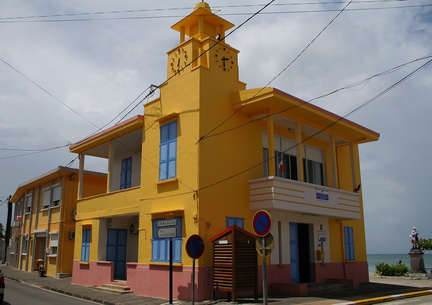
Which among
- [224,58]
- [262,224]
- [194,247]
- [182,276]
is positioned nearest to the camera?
[262,224]

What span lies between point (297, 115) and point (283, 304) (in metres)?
7.37

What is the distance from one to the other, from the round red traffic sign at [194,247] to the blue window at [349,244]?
10.5 metres

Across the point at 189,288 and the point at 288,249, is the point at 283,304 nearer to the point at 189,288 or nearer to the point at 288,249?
the point at 189,288

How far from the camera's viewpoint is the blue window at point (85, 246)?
1954 centimetres

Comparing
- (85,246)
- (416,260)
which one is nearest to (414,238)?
(416,260)

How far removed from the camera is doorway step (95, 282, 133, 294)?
52.5 ft

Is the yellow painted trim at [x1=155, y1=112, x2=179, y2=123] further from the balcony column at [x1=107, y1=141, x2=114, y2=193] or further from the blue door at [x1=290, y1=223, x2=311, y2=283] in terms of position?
the blue door at [x1=290, y1=223, x2=311, y2=283]

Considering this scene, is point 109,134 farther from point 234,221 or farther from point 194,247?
point 194,247

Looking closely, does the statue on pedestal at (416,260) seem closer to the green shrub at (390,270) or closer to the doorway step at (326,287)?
the green shrub at (390,270)

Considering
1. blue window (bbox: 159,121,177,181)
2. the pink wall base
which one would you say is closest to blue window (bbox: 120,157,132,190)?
the pink wall base

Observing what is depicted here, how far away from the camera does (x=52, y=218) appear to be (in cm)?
2666

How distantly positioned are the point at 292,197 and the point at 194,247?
195 inches

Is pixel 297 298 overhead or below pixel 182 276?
below

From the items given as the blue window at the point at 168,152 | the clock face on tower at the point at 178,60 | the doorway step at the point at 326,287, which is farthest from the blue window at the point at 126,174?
the doorway step at the point at 326,287
